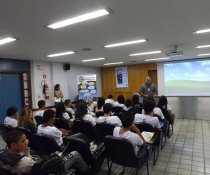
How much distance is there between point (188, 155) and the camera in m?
3.70

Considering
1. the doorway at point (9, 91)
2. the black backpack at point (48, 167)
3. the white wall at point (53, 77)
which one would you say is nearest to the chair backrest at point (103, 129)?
the black backpack at point (48, 167)

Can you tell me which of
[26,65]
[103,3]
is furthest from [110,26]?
[26,65]

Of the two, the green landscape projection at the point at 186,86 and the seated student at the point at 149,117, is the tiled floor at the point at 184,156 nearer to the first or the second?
the seated student at the point at 149,117

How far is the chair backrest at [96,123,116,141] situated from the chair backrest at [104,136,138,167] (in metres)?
0.65

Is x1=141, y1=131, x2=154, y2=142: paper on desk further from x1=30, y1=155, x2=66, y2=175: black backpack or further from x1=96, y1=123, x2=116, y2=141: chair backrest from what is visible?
x1=30, y1=155, x2=66, y2=175: black backpack

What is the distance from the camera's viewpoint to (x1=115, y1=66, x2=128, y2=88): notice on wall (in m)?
10.7

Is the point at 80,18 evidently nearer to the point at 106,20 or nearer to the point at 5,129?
the point at 106,20

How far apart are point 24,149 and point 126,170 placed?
184cm

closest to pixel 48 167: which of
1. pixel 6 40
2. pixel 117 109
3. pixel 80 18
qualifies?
pixel 80 18

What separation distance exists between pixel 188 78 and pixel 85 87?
4.79m

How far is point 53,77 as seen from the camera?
7703 mm

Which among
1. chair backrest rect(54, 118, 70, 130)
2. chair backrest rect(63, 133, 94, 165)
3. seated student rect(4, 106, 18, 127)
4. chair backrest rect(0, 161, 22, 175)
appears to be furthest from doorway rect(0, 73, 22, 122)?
chair backrest rect(0, 161, 22, 175)

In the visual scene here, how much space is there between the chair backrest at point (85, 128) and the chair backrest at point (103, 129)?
0.10 meters

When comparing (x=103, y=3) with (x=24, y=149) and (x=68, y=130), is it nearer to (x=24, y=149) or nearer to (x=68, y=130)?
(x=24, y=149)
